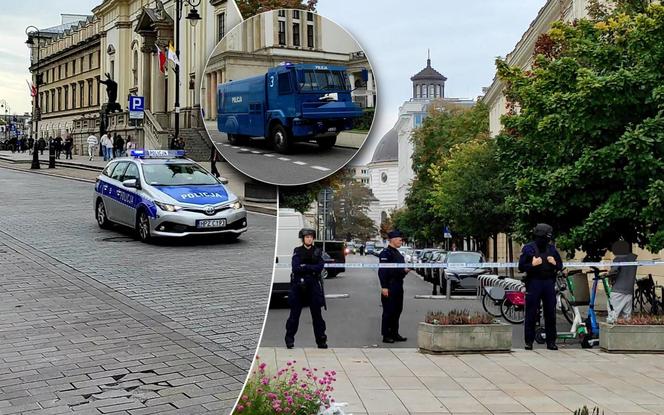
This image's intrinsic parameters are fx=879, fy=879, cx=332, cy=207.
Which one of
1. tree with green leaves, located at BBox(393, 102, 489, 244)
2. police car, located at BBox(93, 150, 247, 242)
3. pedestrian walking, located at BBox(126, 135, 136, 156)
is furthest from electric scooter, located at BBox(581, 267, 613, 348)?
pedestrian walking, located at BBox(126, 135, 136, 156)

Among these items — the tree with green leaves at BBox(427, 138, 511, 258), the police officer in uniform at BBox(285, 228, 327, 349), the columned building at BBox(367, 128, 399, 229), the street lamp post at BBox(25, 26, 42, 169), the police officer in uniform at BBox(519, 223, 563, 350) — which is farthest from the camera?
the police officer in uniform at BBox(519, 223, 563, 350)

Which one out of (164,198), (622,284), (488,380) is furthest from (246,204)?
(622,284)

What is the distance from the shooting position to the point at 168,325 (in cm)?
226

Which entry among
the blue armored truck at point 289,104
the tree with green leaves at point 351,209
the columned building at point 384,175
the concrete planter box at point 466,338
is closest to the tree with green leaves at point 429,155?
the columned building at point 384,175

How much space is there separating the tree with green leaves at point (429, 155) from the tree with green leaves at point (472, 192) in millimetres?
62

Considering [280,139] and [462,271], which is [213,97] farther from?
[462,271]

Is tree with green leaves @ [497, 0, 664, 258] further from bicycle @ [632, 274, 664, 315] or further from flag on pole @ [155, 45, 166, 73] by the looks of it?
flag on pole @ [155, 45, 166, 73]

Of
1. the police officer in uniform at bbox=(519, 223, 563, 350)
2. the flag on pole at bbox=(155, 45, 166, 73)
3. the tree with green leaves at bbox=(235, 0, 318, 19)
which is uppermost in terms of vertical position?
the tree with green leaves at bbox=(235, 0, 318, 19)

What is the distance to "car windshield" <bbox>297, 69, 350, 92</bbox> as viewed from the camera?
2.44 meters

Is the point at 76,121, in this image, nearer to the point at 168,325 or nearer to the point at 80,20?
the point at 80,20

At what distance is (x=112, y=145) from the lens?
7.91 feet

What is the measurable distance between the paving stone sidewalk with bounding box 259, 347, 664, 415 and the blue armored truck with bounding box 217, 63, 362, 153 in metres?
5.09

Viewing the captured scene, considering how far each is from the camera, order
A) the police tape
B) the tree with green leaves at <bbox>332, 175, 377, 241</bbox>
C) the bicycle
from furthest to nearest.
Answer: the bicycle, the police tape, the tree with green leaves at <bbox>332, 175, 377, 241</bbox>

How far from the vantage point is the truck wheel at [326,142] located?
2520 millimetres
